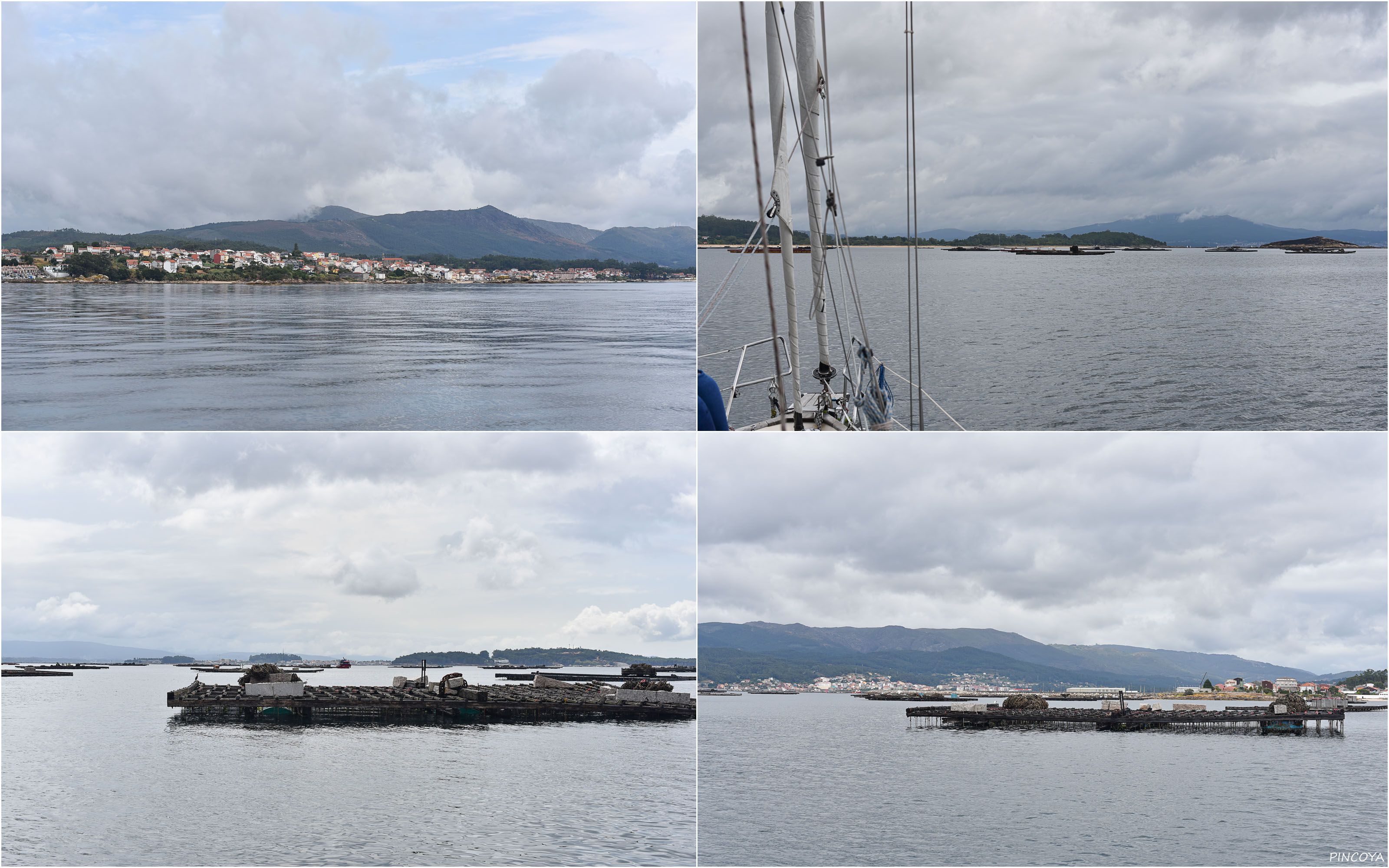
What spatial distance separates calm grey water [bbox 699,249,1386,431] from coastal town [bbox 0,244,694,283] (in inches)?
429

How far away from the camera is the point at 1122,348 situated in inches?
1718

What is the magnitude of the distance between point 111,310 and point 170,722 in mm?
23001

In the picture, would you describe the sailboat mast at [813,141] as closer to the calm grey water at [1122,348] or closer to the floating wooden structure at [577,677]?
the calm grey water at [1122,348]

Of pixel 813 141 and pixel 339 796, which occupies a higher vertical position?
pixel 813 141

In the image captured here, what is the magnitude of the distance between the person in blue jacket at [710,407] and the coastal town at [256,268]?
87.4 feet

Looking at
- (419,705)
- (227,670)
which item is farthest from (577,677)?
(419,705)

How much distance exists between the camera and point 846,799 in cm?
3120

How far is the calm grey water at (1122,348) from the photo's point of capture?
29.8 metres

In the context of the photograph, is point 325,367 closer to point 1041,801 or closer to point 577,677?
point 1041,801

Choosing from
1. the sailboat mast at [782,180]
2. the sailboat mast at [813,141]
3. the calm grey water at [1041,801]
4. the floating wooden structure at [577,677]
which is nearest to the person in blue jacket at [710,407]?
the sailboat mast at [782,180]

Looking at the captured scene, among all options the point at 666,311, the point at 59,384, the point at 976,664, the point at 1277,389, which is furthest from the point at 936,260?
the point at 59,384

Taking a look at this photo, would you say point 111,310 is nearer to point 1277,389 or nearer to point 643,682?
point 643,682

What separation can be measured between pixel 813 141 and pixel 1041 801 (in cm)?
2545

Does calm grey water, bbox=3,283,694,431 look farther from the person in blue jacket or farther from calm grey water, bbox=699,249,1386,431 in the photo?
the person in blue jacket
